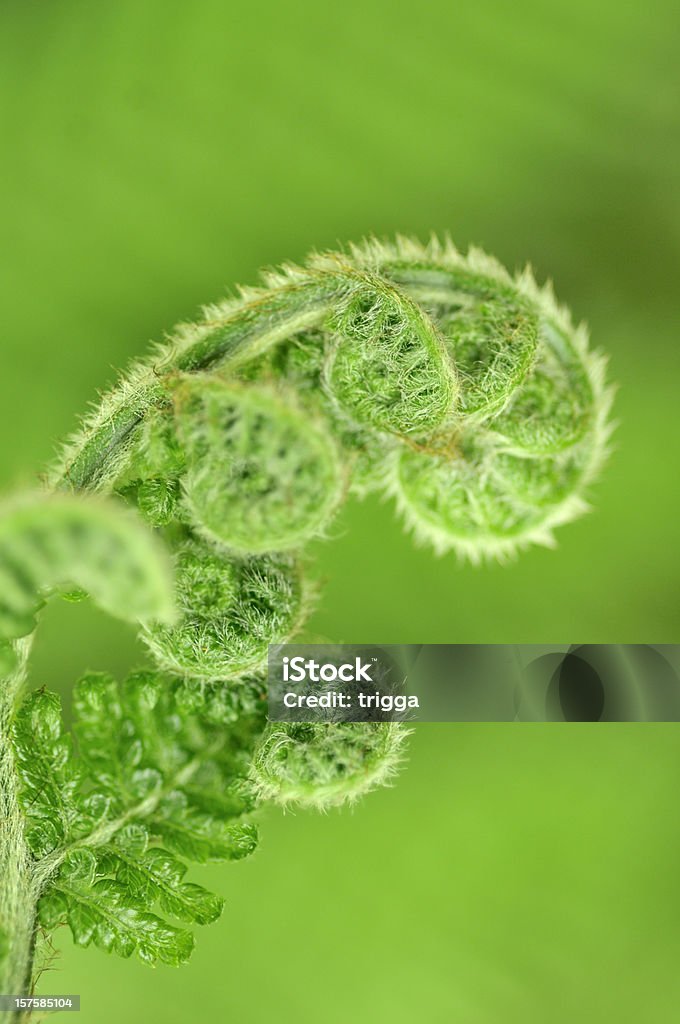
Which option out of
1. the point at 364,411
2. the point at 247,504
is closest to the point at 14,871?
the point at 247,504

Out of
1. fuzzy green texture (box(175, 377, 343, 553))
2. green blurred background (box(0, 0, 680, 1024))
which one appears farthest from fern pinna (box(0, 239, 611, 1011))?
green blurred background (box(0, 0, 680, 1024))

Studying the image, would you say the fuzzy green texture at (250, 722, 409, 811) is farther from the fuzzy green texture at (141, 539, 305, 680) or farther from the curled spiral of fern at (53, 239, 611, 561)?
the curled spiral of fern at (53, 239, 611, 561)

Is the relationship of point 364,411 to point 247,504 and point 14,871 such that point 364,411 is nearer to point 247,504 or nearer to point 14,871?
point 247,504

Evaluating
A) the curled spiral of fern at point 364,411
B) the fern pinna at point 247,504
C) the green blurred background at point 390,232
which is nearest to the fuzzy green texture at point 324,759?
the fern pinna at point 247,504

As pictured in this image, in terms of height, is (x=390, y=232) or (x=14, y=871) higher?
(x=390, y=232)

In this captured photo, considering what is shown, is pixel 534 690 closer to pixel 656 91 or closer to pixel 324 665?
pixel 324 665

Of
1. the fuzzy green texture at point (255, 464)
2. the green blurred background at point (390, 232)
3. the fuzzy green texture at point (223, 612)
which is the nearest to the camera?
the fuzzy green texture at point (255, 464)

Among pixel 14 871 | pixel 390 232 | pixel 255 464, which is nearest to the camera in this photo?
pixel 255 464

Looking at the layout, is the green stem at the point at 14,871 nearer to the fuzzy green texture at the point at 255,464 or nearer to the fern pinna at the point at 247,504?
the fern pinna at the point at 247,504
